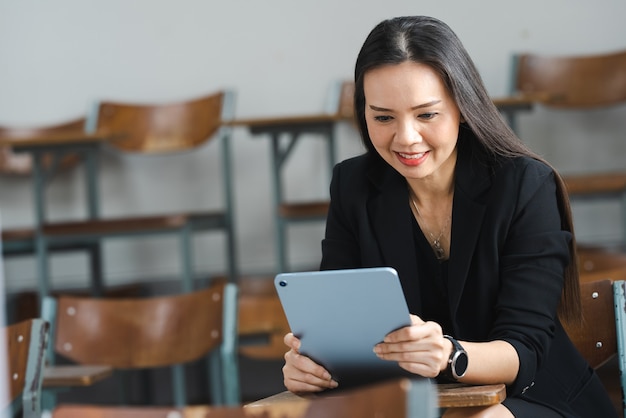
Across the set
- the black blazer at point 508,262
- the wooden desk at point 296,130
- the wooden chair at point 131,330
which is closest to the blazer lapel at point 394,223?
the black blazer at point 508,262

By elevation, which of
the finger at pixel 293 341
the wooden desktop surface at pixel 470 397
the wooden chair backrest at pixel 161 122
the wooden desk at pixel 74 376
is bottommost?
the wooden desk at pixel 74 376

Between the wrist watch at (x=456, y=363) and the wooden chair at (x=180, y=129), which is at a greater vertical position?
the wooden chair at (x=180, y=129)

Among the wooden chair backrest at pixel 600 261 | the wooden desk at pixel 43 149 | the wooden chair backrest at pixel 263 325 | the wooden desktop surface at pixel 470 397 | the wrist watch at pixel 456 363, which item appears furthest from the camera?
the wooden desk at pixel 43 149

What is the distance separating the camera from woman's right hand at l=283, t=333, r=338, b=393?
5.04 feet

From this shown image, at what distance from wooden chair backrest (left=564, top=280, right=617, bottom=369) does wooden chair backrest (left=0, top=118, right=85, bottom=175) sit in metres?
3.10

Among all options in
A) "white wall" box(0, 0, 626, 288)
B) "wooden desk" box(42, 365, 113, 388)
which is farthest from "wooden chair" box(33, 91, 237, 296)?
"wooden desk" box(42, 365, 113, 388)

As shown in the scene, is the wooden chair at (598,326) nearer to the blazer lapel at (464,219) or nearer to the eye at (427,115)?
the blazer lapel at (464,219)

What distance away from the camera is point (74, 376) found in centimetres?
216

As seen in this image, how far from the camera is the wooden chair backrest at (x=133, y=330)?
249cm

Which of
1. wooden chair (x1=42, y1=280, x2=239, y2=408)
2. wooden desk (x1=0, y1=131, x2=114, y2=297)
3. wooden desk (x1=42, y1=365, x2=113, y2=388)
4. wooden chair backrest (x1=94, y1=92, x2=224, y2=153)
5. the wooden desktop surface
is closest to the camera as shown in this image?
the wooden desktop surface

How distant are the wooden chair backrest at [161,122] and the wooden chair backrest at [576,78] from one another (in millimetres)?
1334

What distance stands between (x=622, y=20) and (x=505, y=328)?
130 inches

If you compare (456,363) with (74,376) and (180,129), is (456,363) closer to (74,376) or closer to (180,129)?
(74,376)

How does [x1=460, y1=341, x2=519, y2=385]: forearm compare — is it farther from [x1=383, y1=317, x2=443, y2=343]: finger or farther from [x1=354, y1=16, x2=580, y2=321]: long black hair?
[x1=354, y1=16, x2=580, y2=321]: long black hair
